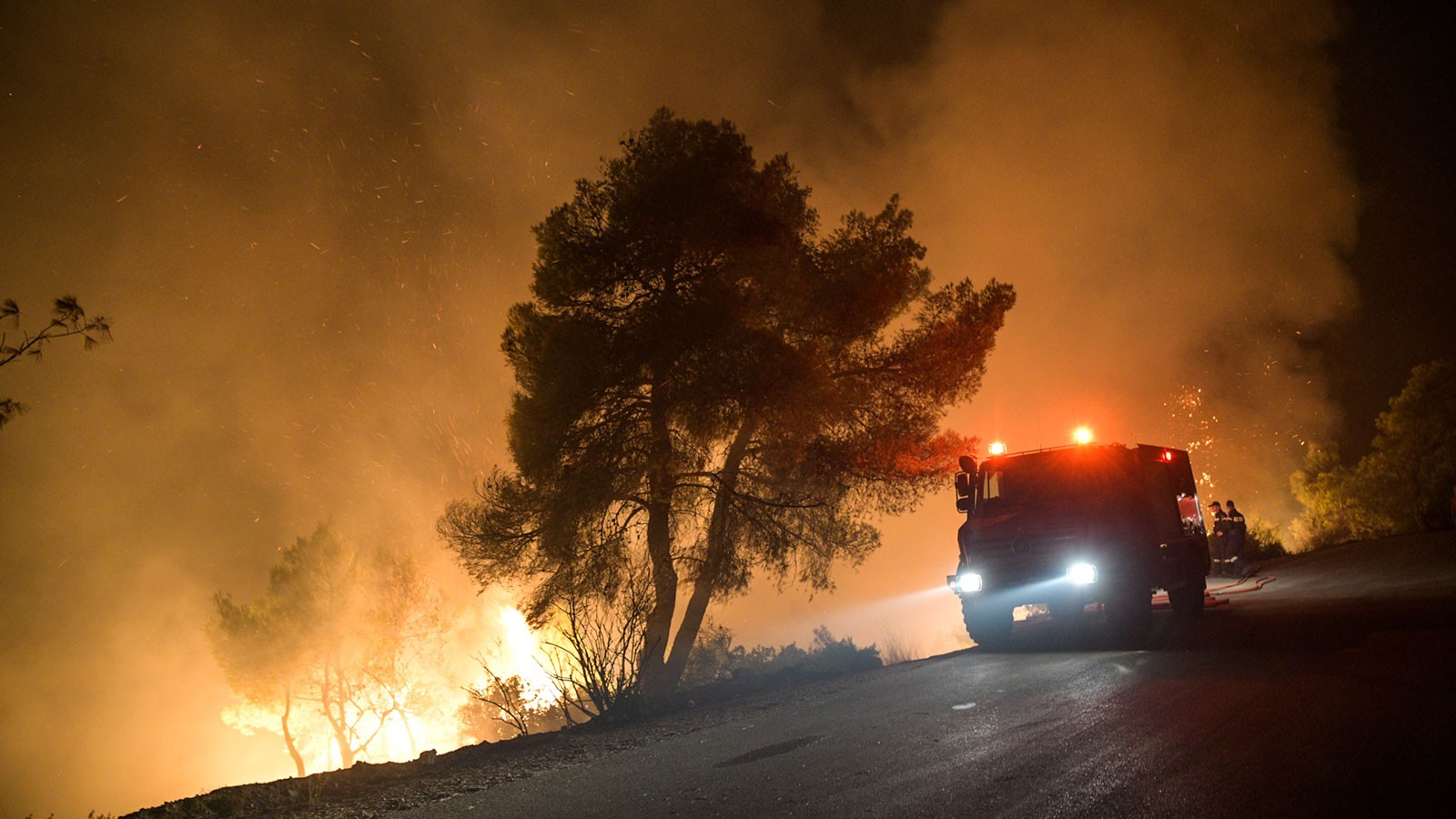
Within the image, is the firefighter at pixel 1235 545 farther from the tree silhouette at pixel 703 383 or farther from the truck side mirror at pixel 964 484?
the truck side mirror at pixel 964 484

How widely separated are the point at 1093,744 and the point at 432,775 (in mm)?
4952

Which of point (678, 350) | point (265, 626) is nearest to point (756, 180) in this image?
point (678, 350)

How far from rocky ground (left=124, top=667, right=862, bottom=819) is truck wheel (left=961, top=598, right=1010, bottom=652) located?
132 inches

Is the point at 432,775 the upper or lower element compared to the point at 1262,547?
upper

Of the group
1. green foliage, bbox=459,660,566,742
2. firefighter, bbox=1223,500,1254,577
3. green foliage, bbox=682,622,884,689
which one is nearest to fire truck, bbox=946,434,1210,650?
green foliage, bbox=682,622,884,689

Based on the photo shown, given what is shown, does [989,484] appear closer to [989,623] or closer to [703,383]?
[989,623]

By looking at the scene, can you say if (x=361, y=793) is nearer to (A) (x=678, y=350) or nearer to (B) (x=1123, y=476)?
(A) (x=678, y=350)

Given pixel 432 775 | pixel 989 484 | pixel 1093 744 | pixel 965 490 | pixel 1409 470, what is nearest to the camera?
pixel 1093 744

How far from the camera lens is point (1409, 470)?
29.0 metres

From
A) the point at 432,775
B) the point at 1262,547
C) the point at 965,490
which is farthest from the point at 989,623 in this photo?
the point at 1262,547

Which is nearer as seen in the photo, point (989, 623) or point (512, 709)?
point (512, 709)

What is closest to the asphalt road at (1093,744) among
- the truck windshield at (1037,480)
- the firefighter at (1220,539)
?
the truck windshield at (1037,480)

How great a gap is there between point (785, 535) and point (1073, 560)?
612cm

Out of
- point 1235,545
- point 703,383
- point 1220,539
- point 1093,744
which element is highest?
point 703,383
